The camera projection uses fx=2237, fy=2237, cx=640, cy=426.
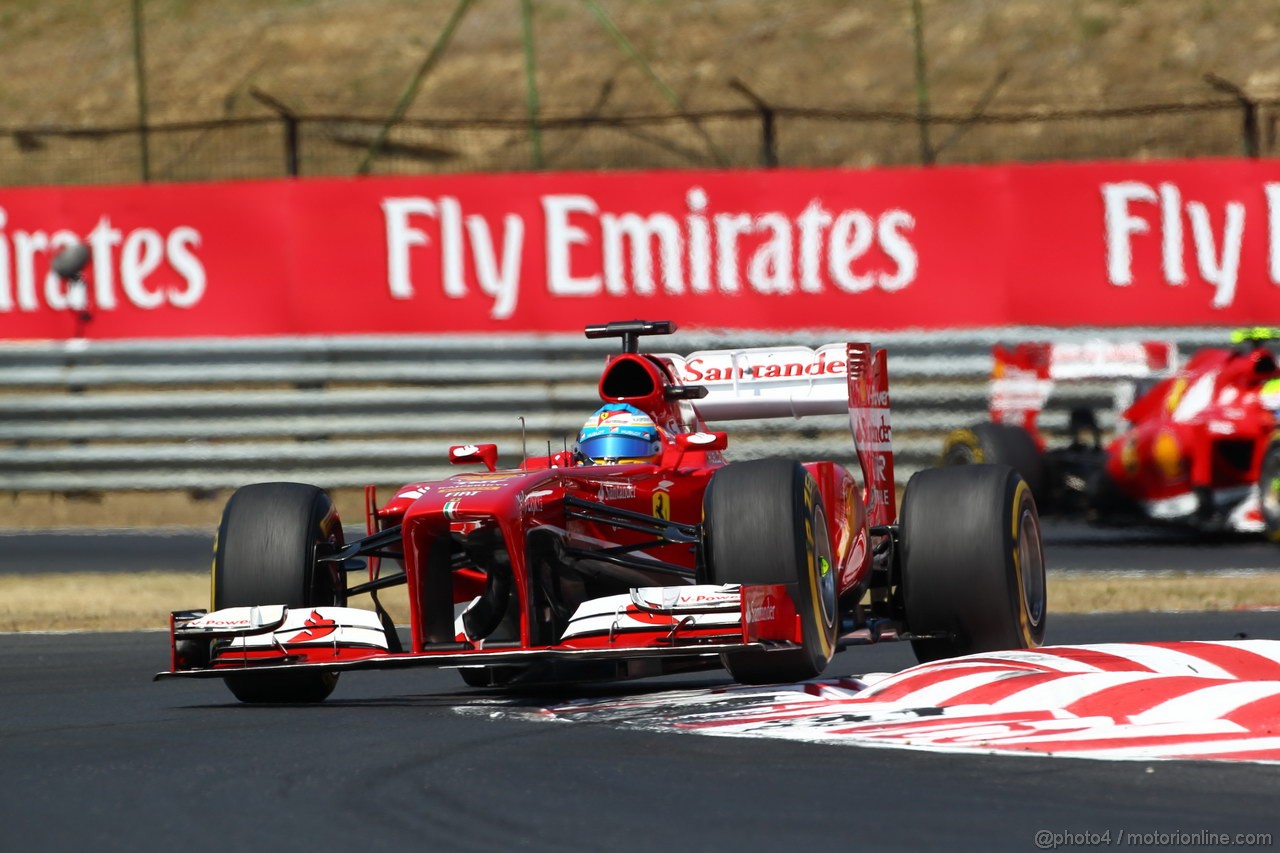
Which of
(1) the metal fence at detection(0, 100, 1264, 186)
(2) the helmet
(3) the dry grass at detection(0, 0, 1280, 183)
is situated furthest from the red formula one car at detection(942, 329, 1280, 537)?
(3) the dry grass at detection(0, 0, 1280, 183)

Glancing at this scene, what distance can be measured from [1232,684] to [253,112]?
2642cm

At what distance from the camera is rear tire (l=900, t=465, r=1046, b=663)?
898cm

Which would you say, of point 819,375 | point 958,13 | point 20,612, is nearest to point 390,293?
point 20,612

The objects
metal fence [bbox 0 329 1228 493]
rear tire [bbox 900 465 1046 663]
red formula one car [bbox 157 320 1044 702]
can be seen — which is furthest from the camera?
metal fence [bbox 0 329 1228 493]

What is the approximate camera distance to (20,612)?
13453 mm

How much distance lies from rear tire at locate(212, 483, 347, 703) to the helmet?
3.99 ft

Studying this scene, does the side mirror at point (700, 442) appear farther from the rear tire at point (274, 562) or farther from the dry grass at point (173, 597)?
the dry grass at point (173, 597)

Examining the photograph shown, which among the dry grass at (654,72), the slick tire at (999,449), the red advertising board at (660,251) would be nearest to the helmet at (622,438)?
the slick tire at (999,449)

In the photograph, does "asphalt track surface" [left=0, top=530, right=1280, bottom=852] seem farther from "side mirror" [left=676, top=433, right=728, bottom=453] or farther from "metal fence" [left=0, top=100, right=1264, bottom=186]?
"metal fence" [left=0, top=100, right=1264, bottom=186]

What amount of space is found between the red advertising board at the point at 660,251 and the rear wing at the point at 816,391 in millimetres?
7793

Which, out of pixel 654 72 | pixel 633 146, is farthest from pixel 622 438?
pixel 654 72

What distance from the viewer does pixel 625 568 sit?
9.02 metres

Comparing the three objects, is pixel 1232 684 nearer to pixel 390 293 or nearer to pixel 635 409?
pixel 635 409

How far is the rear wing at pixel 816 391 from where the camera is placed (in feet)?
33.7
